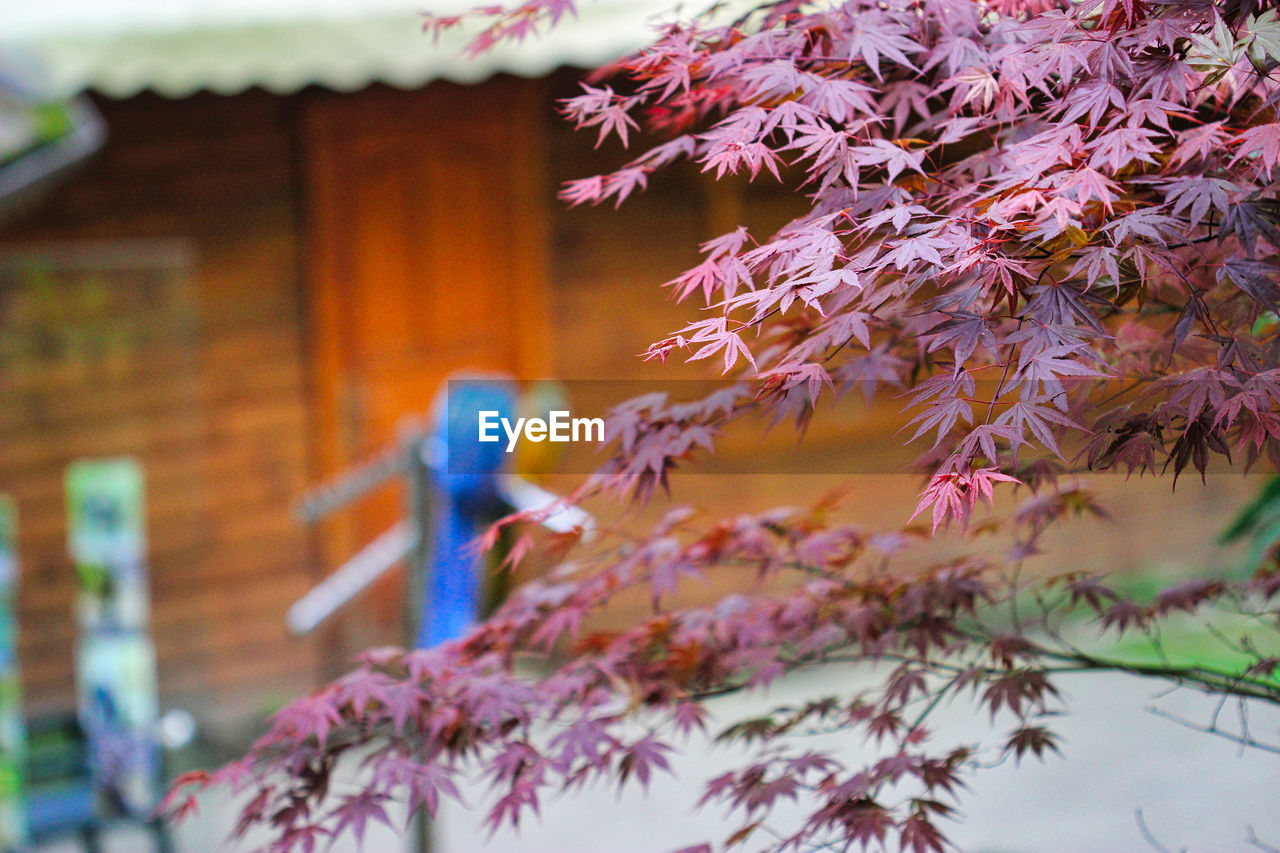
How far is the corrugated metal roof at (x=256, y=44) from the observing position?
3391mm

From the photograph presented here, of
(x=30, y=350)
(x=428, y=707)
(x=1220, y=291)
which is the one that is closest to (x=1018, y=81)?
(x=1220, y=291)

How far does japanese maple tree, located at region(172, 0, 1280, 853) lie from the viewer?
122 cm

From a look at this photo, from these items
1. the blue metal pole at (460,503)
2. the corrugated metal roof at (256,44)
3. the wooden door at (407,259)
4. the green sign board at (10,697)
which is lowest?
the green sign board at (10,697)

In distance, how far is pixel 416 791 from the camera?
166 centimetres

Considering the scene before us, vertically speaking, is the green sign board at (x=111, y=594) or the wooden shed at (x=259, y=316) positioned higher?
the wooden shed at (x=259, y=316)

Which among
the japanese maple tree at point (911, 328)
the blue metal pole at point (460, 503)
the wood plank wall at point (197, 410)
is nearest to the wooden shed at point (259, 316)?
the wood plank wall at point (197, 410)

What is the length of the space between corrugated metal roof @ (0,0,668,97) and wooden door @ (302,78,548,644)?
2.50ft

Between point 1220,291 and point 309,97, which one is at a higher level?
point 309,97

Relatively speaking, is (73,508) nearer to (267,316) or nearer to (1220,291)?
(267,316)

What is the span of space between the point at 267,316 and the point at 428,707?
2.91 metres

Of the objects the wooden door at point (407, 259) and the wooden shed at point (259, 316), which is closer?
the wooden shed at point (259, 316)

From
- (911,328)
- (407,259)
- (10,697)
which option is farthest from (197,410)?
(911,328)

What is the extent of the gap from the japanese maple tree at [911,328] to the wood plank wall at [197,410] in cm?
263

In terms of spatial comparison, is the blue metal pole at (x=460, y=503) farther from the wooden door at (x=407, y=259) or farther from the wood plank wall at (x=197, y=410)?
the wood plank wall at (x=197, y=410)
